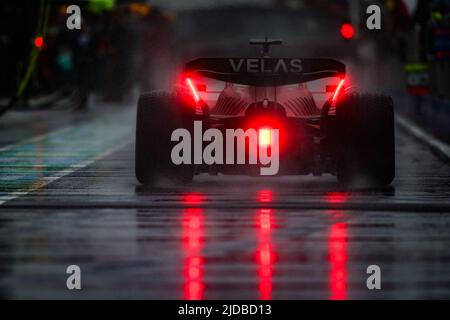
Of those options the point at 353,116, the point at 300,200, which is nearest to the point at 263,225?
the point at 300,200

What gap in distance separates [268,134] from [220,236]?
4.90 metres

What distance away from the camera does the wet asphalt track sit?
39.2 ft

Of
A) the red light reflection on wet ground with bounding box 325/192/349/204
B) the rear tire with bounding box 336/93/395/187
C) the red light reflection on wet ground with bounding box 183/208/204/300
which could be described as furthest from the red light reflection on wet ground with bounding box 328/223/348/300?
the rear tire with bounding box 336/93/395/187

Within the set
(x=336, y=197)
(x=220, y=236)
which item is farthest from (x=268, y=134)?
(x=220, y=236)

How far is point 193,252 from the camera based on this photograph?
1404 cm

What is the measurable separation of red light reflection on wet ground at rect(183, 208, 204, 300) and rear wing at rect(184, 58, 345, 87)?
113 inches

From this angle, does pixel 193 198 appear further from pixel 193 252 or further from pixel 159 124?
pixel 193 252

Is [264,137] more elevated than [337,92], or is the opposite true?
[337,92]

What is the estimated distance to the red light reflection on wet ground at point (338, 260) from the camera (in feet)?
38.1

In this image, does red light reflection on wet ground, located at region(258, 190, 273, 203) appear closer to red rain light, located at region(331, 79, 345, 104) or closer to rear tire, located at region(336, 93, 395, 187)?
rear tire, located at region(336, 93, 395, 187)

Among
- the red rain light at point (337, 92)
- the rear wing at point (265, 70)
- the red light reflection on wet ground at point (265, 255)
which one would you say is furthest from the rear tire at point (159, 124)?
the red light reflection on wet ground at point (265, 255)

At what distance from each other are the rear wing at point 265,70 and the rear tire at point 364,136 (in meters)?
0.55

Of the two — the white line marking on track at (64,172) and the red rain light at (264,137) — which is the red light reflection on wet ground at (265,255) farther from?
the white line marking on track at (64,172)

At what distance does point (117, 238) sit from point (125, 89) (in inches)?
2525
